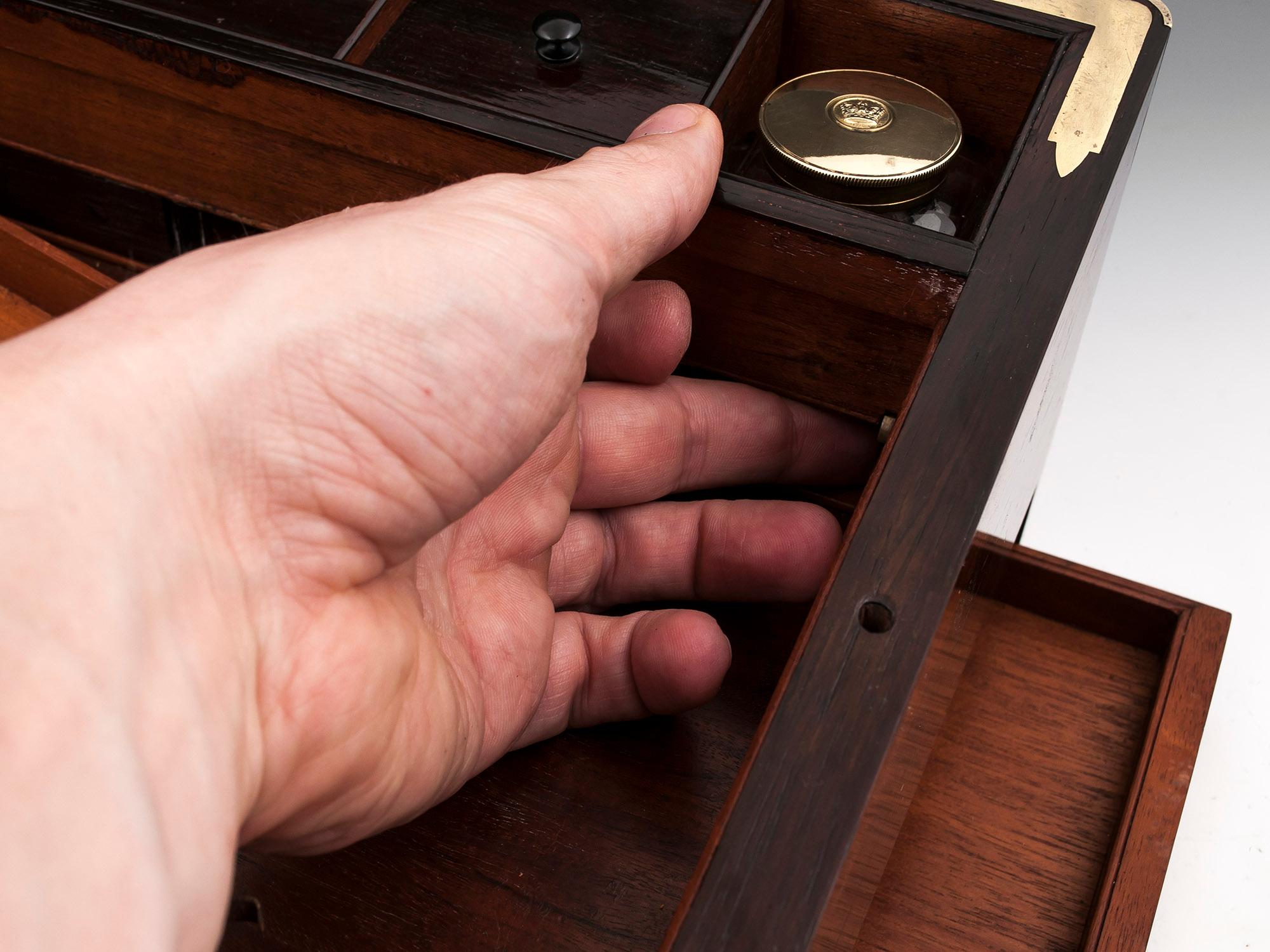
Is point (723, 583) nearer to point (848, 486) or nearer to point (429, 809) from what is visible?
point (848, 486)

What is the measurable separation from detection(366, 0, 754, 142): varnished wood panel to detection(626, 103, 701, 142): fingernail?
0.17 meters

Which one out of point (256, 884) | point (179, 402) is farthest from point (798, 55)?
point (256, 884)

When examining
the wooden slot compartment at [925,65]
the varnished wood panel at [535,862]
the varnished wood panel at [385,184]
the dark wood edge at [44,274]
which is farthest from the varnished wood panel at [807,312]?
the dark wood edge at [44,274]

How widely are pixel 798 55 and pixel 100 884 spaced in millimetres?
1039

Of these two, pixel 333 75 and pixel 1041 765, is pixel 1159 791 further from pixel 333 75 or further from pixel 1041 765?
pixel 333 75

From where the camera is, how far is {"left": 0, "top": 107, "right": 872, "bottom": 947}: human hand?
22.8 inches

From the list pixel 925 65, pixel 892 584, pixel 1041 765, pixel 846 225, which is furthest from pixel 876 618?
pixel 925 65

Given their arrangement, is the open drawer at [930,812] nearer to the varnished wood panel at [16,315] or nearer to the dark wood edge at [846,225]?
the dark wood edge at [846,225]

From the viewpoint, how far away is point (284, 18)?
129 cm

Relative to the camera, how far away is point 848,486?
119 centimetres

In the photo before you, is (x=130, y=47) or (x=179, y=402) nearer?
(x=179, y=402)

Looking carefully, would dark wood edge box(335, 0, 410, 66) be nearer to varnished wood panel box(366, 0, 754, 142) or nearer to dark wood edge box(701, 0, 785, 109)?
varnished wood panel box(366, 0, 754, 142)

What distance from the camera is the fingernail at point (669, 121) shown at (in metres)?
0.96

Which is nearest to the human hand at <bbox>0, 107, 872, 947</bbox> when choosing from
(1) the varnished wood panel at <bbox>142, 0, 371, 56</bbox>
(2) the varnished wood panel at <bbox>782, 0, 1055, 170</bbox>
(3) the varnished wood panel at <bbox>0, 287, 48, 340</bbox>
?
(2) the varnished wood panel at <bbox>782, 0, 1055, 170</bbox>
